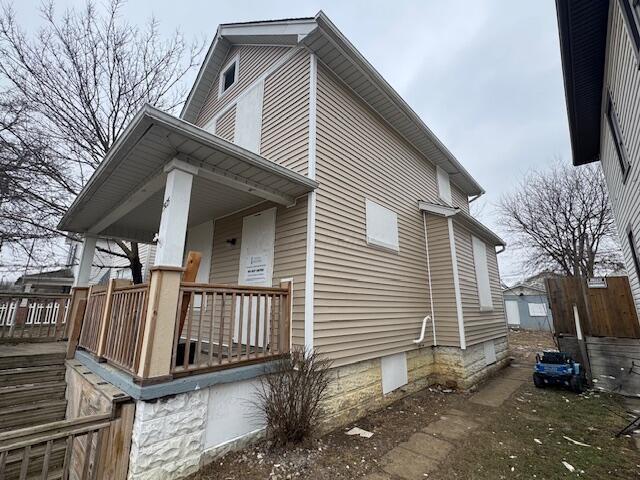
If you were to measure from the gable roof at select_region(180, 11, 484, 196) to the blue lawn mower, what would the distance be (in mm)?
6242

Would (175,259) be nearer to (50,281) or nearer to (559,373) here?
(559,373)

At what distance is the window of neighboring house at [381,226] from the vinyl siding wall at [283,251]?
1.71 metres

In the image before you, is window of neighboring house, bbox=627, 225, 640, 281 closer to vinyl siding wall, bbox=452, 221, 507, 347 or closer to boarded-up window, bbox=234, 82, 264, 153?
vinyl siding wall, bbox=452, 221, 507, 347

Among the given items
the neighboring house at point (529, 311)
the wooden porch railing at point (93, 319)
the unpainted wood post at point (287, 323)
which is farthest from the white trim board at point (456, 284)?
the neighboring house at point (529, 311)

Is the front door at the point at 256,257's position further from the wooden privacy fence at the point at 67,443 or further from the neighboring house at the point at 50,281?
the neighboring house at the point at 50,281

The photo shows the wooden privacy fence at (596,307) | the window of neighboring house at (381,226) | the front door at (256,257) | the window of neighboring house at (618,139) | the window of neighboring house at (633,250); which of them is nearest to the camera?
the window of neighboring house at (618,139)

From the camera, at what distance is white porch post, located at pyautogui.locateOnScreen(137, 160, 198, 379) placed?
2965 mm

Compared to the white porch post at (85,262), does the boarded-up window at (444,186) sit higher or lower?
higher

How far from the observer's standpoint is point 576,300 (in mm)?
7652

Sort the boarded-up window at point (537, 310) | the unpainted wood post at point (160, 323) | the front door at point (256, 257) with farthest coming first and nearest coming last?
the boarded-up window at point (537, 310) → the front door at point (256, 257) → the unpainted wood post at point (160, 323)

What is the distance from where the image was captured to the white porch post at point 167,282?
2965 millimetres

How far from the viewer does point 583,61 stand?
511 centimetres

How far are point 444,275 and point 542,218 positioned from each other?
620 inches

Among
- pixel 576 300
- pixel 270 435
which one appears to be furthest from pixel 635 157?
pixel 270 435
